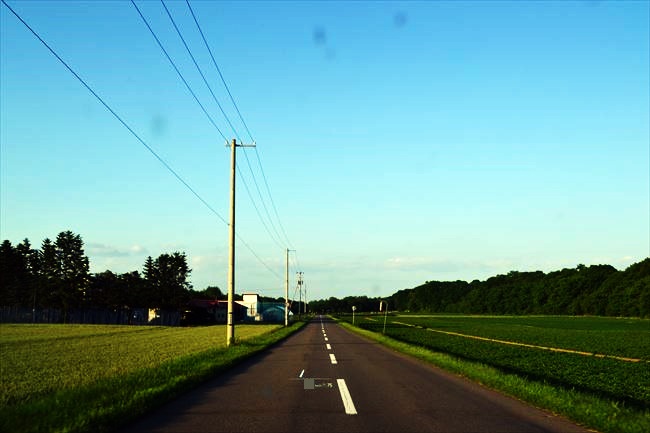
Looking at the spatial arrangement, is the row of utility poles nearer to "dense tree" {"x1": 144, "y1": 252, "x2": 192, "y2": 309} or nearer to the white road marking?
the white road marking

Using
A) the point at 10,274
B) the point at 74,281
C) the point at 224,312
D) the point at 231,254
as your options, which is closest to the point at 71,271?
the point at 74,281

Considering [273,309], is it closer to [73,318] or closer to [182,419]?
[73,318]

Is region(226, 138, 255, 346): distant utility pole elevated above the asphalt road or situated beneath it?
elevated above

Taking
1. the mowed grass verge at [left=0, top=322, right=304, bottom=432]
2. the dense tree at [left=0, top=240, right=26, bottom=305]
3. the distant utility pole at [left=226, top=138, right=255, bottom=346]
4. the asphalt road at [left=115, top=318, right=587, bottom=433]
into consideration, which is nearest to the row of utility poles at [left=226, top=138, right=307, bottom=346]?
the distant utility pole at [left=226, top=138, right=255, bottom=346]

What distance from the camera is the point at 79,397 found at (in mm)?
10195

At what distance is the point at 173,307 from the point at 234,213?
246ft

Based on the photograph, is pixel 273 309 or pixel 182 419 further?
pixel 273 309

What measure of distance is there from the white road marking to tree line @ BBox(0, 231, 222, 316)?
84611 millimetres

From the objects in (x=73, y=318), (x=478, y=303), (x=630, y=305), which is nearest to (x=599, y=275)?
(x=630, y=305)

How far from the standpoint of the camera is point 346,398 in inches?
429

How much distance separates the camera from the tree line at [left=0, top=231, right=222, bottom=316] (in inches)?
3465

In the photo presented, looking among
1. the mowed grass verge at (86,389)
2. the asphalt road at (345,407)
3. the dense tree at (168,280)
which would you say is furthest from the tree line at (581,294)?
the mowed grass verge at (86,389)

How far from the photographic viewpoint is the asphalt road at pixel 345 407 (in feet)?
26.8

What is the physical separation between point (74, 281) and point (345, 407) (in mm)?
89113
